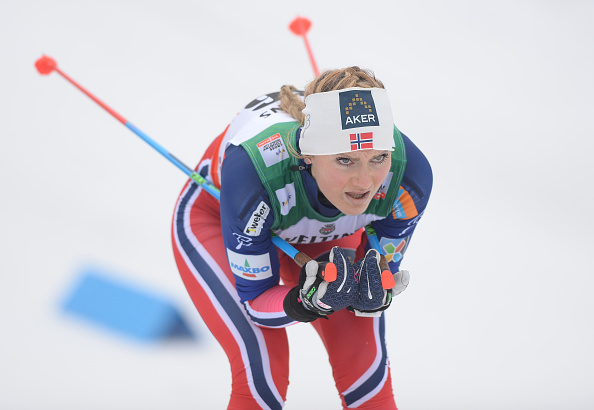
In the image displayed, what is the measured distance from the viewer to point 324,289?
1978 mm

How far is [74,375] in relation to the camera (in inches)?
133

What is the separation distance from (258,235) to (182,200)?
0.73m

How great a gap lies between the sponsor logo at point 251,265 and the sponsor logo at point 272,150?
0.30 metres

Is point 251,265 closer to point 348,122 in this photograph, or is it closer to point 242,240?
point 242,240

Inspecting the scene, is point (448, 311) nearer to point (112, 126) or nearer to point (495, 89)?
point (495, 89)

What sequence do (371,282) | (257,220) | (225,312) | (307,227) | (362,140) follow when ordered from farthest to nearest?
(225,312), (307,227), (257,220), (371,282), (362,140)

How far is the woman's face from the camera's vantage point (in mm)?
1945

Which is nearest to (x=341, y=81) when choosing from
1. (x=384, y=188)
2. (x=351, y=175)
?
(x=351, y=175)

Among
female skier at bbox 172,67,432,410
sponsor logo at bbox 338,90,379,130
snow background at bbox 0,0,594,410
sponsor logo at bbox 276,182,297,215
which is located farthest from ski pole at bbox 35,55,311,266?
snow background at bbox 0,0,594,410

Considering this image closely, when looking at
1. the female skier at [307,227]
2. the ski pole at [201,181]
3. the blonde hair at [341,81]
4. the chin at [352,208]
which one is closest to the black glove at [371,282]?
the female skier at [307,227]

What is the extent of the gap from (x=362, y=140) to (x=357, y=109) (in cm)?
9

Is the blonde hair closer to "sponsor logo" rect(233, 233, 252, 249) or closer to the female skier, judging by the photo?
the female skier

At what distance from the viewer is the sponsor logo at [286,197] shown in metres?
2.14

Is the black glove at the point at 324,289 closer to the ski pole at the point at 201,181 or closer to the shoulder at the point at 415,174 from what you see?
the ski pole at the point at 201,181
